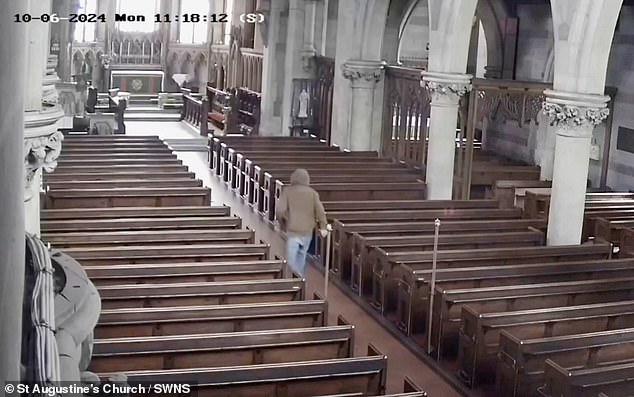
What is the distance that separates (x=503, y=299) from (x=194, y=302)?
326 centimetres

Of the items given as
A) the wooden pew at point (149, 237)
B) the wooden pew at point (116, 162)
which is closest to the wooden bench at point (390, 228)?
the wooden pew at point (149, 237)

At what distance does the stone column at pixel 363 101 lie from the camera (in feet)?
63.3

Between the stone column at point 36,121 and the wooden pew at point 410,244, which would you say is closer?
the stone column at point 36,121

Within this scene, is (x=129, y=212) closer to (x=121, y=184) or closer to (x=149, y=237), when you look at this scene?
(x=149, y=237)

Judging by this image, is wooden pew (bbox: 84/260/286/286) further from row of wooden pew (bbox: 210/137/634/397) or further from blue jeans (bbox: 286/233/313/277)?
row of wooden pew (bbox: 210/137/634/397)

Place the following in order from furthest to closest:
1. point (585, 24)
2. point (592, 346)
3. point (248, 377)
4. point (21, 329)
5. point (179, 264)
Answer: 1. point (585, 24)
2. point (179, 264)
3. point (592, 346)
4. point (248, 377)
5. point (21, 329)

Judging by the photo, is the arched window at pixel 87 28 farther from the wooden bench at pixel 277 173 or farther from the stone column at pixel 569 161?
the stone column at pixel 569 161

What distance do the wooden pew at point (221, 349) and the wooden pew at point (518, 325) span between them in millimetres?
1624

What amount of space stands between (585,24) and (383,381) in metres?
7.52

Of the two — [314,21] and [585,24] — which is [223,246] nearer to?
[585,24]

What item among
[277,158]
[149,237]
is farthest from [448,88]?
[149,237]

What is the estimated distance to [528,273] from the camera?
10359 mm

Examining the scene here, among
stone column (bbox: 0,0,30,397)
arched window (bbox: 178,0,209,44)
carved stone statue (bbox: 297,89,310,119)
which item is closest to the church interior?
stone column (bbox: 0,0,30,397)

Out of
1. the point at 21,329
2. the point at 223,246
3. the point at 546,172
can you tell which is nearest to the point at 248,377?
the point at 21,329
